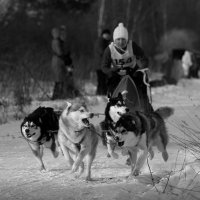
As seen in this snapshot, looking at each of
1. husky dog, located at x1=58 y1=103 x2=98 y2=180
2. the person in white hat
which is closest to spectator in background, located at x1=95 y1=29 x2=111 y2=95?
the person in white hat

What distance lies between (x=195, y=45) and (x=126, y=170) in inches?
1279

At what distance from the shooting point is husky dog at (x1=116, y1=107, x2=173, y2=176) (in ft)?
17.7

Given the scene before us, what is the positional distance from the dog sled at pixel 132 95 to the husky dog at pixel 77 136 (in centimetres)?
129

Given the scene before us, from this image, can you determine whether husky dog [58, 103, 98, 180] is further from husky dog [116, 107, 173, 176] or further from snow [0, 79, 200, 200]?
husky dog [116, 107, 173, 176]

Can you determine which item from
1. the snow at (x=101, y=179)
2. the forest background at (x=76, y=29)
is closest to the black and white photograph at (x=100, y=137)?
the snow at (x=101, y=179)

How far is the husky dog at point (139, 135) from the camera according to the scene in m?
5.41

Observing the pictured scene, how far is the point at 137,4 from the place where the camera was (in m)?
27.3

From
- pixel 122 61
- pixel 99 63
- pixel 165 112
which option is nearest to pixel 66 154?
pixel 165 112

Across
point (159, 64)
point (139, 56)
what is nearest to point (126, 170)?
point (139, 56)

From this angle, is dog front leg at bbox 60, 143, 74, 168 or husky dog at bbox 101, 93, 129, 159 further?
husky dog at bbox 101, 93, 129, 159

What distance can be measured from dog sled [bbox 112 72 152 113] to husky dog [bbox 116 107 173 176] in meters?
0.76

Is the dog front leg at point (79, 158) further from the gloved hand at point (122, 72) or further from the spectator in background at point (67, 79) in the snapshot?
the spectator in background at point (67, 79)

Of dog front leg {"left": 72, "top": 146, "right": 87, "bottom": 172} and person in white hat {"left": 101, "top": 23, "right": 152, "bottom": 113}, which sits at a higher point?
person in white hat {"left": 101, "top": 23, "right": 152, "bottom": 113}

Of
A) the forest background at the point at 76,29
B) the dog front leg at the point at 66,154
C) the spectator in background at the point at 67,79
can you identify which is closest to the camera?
the dog front leg at the point at 66,154
